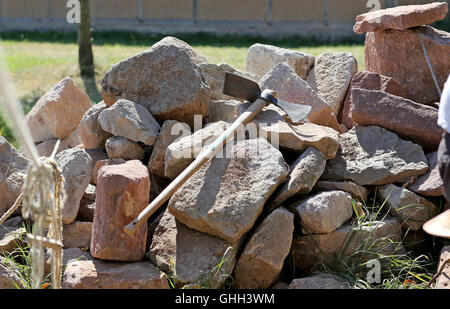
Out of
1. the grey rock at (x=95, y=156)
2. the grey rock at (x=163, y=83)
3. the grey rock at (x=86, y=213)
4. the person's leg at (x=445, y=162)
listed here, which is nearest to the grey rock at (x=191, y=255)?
the grey rock at (x=86, y=213)

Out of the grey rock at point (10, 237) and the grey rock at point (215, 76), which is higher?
the grey rock at point (215, 76)

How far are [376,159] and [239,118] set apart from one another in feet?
3.37

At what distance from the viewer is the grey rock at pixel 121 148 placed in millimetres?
4000

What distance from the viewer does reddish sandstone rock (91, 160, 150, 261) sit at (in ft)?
11.1

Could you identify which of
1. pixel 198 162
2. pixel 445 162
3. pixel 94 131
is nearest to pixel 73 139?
pixel 94 131

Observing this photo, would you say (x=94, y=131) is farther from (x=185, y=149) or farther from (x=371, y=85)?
(x=371, y=85)

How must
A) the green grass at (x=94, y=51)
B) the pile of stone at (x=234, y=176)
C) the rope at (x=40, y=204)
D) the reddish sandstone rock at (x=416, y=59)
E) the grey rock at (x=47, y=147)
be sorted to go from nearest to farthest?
the rope at (x=40, y=204), the pile of stone at (x=234, y=176), the reddish sandstone rock at (x=416, y=59), the grey rock at (x=47, y=147), the green grass at (x=94, y=51)

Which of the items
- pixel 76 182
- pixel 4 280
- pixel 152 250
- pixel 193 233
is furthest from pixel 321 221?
pixel 4 280

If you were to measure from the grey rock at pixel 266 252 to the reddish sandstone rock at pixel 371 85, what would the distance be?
1.32 m

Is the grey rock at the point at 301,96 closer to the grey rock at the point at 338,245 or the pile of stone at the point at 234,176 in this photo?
the pile of stone at the point at 234,176

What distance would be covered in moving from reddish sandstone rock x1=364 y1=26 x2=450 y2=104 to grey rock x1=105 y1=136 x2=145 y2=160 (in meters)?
2.23

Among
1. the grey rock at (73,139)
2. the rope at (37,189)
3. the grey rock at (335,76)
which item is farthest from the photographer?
the grey rock at (73,139)

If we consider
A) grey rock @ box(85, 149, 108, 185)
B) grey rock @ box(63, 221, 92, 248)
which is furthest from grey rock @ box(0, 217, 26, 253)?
grey rock @ box(85, 149, 108, 185)

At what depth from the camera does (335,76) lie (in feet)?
16.2
